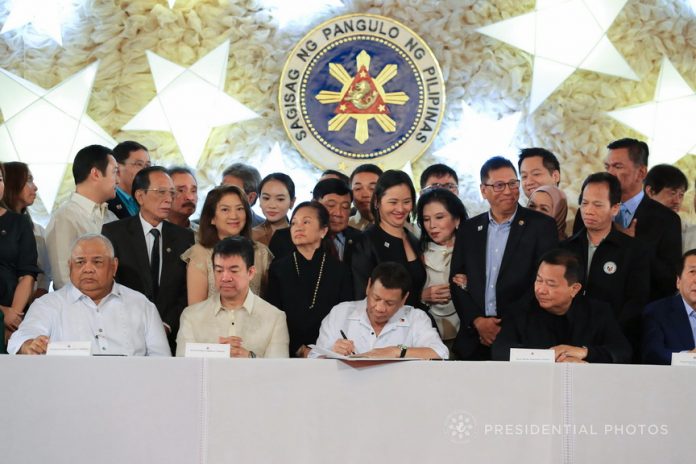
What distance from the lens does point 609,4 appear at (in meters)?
6.14

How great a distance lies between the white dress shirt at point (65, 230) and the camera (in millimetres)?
4383

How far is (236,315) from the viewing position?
13.0 feet

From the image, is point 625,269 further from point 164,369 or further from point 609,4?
point 609,4

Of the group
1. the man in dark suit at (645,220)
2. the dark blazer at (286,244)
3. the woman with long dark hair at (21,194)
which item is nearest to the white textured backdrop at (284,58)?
the man in dark suit at (645,220)

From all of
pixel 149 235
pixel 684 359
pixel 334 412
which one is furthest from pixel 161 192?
pixel 684 359

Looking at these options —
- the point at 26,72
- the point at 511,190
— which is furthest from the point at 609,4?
the point at 26,72

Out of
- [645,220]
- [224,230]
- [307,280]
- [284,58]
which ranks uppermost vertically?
[284,58]

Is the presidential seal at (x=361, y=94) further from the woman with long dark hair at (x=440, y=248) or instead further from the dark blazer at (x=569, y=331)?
the dark blazer at (x=569, y=331)

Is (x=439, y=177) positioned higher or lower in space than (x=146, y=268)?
higher

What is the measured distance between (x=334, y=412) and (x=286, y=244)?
158cm

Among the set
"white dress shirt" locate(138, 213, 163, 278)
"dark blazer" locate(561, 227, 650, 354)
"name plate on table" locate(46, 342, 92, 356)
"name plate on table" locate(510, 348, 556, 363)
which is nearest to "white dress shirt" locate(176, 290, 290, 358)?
"white dress shirt" locate(138, 213, 163, 278)

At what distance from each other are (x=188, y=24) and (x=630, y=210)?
297cm

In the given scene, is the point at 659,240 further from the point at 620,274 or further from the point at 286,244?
the point at 286,244

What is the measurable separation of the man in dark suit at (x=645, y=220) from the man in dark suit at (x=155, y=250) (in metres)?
1.87
